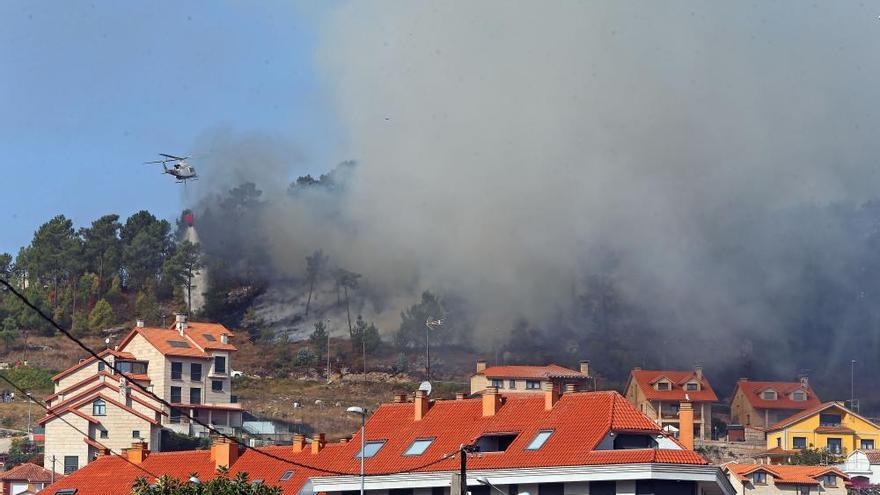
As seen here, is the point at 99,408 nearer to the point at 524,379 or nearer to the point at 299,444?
the point at 299,444

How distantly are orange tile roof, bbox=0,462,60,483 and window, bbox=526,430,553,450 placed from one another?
4244 centimetres

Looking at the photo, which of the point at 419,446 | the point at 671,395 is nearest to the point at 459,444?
the point at 419,446

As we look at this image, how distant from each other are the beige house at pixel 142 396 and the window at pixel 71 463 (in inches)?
2.6

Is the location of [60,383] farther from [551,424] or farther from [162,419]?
[551,424]

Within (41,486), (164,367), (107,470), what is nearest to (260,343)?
(164,367)

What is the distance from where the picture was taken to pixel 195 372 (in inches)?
5502

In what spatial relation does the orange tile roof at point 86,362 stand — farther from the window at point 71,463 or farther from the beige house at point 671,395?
the beige house at point 671,395

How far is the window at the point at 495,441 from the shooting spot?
74812 mm

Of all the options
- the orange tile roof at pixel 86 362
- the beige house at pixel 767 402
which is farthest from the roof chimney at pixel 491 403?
the beige house at pixel 767 402

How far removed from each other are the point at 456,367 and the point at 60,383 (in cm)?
5389

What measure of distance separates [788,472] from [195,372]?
47444 millimetres

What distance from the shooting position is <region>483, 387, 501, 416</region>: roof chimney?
77688 mm

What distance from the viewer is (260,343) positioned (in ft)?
630

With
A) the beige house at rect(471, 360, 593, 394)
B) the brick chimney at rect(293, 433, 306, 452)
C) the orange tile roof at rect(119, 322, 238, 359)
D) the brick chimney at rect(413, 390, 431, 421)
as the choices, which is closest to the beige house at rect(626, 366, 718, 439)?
the beige house at rect(471, 360, 593, 394)
